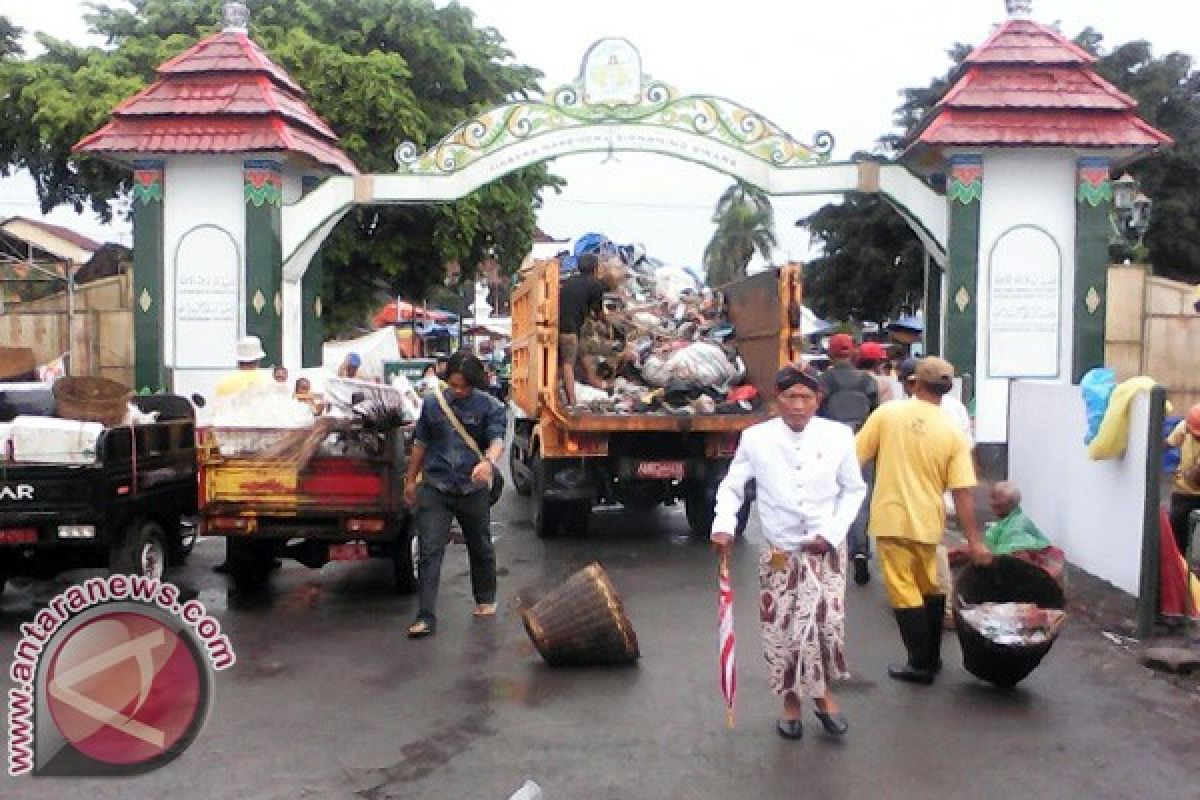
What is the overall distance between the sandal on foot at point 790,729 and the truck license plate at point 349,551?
3.57m

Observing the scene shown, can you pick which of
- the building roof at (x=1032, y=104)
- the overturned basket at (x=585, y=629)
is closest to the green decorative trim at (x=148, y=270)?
the building roof at (x=1032, y=104)

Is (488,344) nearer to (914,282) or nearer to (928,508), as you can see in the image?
(914,282)

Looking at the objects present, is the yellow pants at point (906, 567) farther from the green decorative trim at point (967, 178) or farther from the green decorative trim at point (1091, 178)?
the green decorative trim at point (1091, 178)

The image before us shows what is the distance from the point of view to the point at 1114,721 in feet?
19.5

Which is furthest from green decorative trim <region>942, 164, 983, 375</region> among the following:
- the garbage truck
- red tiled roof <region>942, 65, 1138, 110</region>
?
the garbage truck

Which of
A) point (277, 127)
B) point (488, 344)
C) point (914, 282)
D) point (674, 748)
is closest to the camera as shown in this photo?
point (674, 748)

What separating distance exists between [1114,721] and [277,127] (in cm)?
1189

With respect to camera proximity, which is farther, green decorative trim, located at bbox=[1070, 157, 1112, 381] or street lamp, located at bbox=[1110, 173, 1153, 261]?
street lamp, located at bbox=[1110, 173, 1153, 261]

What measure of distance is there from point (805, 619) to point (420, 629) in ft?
9.07

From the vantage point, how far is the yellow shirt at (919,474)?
20.3 feet

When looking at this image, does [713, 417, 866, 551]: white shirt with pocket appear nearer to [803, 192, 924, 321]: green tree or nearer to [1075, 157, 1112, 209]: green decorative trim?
[1075, 157, 1112, 209]: green decorative trim

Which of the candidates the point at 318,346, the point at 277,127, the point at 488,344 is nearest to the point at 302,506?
the point at 277,127

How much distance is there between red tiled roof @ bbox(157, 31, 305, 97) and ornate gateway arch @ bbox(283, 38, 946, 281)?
5.49 feet

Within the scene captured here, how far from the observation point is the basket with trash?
6.26 metres
